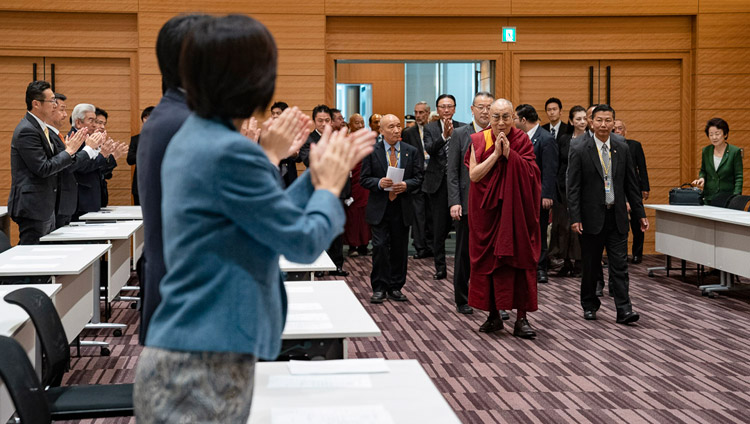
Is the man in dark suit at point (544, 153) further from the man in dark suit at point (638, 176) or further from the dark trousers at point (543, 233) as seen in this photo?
the man in dark suit at point (638, 176)

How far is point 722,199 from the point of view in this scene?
7480 millimetres

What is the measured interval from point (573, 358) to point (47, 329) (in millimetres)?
3120

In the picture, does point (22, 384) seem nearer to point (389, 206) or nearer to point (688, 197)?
point (389, 206)

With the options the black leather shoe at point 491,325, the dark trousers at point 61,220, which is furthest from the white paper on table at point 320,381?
the dark trousers at point 61,220

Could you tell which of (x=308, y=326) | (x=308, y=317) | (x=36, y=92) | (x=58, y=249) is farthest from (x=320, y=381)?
(x=36, y=92)

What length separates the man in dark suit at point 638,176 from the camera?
8195 millimetres

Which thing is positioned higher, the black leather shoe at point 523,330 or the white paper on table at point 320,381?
the white paper on table at point 320,381

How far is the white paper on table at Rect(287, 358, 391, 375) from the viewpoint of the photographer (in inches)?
78.0

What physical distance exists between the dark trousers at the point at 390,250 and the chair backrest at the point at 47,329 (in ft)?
12.0

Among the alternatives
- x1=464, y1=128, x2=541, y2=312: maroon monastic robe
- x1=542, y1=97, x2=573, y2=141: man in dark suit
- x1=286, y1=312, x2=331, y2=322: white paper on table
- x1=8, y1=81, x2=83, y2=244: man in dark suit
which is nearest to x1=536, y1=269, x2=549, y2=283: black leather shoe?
x1=542, y1=97, x2=573, y2=141: man in dark suit

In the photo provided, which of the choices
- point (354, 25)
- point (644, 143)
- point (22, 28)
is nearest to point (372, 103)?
point (354, 25)

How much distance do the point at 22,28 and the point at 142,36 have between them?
1.31 meters

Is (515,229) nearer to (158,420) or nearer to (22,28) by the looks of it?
(158,420)

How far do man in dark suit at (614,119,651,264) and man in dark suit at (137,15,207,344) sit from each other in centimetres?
678
